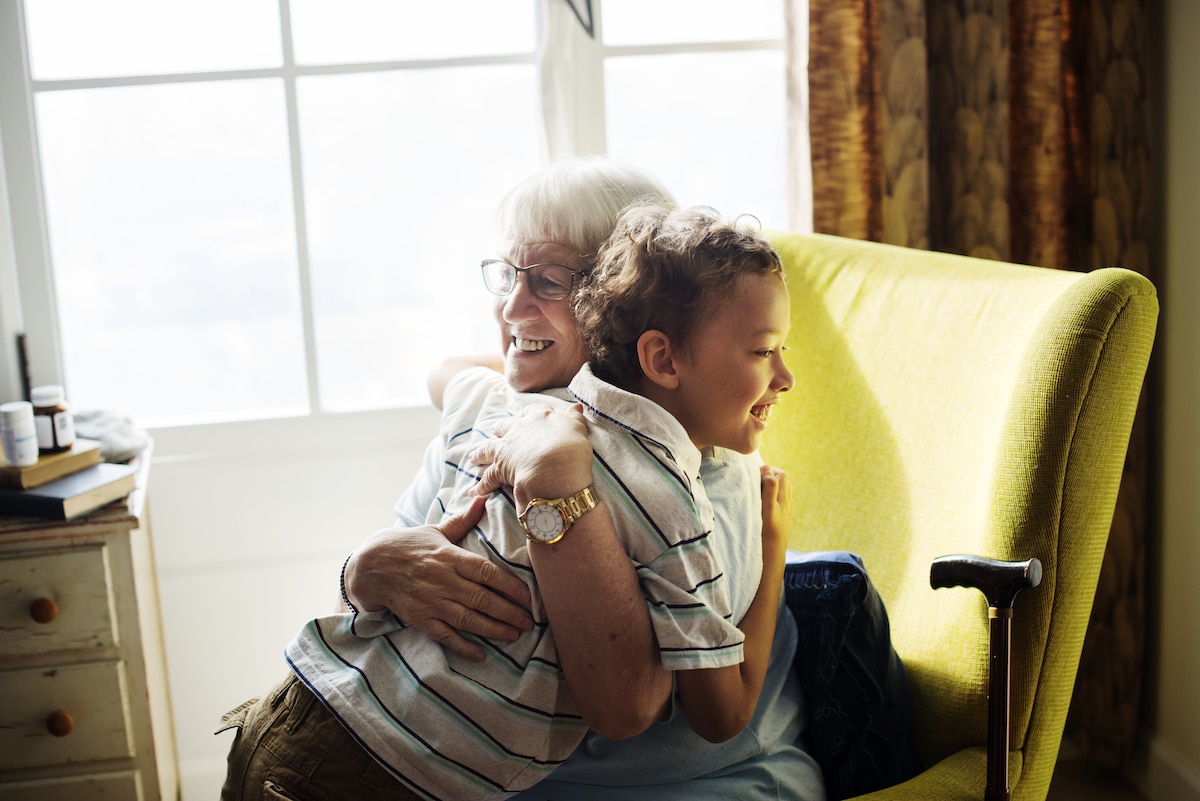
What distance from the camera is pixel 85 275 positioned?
7.27 ft

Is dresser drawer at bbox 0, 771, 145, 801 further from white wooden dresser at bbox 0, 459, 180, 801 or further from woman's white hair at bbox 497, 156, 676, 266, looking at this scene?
woman's white hair at bbox 497, 156, 676, 266

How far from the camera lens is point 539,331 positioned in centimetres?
137

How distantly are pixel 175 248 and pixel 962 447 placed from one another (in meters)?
1.69

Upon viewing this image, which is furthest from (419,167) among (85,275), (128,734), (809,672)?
(809,672)

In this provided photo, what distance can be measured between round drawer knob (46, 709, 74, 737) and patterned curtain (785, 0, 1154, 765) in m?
1.63

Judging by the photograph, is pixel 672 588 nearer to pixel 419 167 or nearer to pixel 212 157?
pixel 419 167

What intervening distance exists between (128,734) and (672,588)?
46.1 inches

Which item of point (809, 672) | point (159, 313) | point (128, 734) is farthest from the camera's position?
point (159, 313)

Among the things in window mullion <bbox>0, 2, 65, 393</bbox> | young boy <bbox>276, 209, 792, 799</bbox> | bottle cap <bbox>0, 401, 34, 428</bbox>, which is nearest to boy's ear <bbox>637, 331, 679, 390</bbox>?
young boy <bbox>276, 209, 792, 799</bbox>

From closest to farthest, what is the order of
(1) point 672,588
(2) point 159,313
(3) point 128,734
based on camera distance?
(1) point 672,588 → (3) point 128,734 → (2) point 159,313

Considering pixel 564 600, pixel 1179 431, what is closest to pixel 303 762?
pixel 564 600

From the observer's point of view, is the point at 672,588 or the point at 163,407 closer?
the point at 672,588

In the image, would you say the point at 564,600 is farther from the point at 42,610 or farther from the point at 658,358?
the point at 42,610

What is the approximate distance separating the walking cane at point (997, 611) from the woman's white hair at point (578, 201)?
1.89 ft
